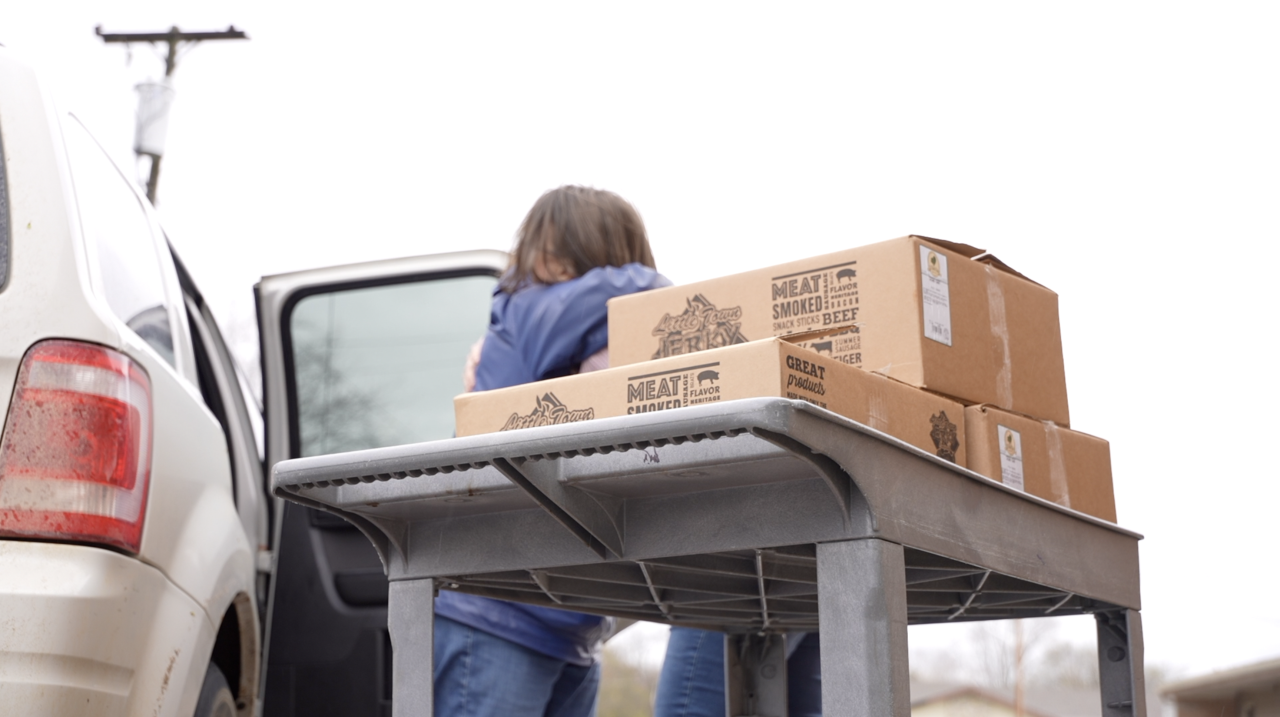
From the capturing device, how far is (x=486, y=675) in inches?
85.3

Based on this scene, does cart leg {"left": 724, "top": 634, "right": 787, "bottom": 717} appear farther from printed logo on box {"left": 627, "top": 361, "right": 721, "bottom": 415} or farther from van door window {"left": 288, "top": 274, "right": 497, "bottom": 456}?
van door window {"left": 288, "top": 274, "right": 497, "bottom": 456}

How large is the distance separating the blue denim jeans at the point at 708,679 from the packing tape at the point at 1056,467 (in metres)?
0.88

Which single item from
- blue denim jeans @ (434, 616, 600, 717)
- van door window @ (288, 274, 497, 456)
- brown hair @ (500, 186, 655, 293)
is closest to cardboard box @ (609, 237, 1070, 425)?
brown hair @ (500, 186, 655, 293)

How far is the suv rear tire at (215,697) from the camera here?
2123 mm

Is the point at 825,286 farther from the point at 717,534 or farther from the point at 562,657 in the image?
the point at 562,657

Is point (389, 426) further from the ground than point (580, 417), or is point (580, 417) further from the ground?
point (389, 426)

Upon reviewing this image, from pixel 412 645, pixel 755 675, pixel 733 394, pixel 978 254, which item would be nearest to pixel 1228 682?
pixel 755 675

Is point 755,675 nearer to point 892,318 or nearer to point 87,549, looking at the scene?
point 892,318

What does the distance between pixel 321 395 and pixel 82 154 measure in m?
1.63

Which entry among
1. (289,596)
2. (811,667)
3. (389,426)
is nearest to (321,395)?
(389,426)

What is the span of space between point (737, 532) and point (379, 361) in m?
2.44

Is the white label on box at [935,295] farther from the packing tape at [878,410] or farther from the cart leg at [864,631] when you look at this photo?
the cart leg at [864,631]

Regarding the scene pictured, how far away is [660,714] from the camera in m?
2.64

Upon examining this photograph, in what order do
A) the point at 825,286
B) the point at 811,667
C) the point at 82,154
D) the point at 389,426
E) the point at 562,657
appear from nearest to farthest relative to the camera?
1. the point at 825,286
2. the point at 82,154
3. the point at 562,657
4. the point at 811,667
5. the point at 389,426
